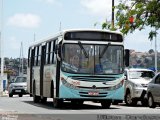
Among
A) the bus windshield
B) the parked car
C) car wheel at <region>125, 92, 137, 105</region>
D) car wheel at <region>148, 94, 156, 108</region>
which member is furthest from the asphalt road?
car wheel at <region>125, 92, 137, 105</region>

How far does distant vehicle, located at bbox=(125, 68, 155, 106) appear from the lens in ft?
88.7

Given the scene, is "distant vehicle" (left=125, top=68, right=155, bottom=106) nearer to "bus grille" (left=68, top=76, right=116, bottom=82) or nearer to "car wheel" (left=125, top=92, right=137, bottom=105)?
"car wheel" (left=125, top=92, right=137, bottom=105)

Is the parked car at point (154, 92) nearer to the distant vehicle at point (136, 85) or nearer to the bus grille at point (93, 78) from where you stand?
the distant vehicle at point (136, 85)

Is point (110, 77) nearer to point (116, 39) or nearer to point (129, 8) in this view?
point (116, 39)

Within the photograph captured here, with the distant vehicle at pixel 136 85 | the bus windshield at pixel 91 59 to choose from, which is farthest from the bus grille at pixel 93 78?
the distant vehicle at pixel 136 85

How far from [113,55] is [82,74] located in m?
1.58

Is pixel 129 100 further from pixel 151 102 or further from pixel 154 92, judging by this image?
pixel 154 92

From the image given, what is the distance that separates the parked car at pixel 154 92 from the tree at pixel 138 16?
2282mm

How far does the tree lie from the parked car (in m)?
2.28

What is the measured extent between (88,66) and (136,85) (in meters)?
5.57

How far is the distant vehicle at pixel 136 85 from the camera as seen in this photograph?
27031 millimetres

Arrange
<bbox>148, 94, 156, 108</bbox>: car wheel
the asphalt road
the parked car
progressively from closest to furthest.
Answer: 1. the asphalt road
2. the parked car
3. <bbox>148, 94, 156, 108</bbox>: car wheel

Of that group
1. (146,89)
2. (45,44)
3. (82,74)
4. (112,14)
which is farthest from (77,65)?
(112,14)

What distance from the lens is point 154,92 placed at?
2441 centimetres
